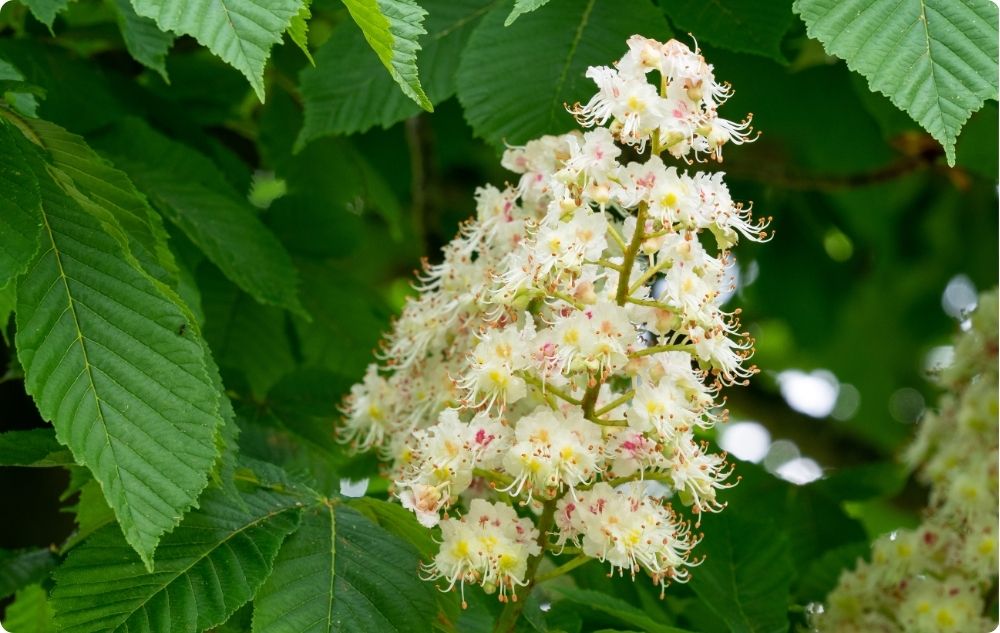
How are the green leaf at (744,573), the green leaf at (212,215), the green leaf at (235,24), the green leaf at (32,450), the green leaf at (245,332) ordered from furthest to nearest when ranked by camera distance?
the green leaf at (245,332)
the green leaf at (212,215)
the green leaf at (744,573)
the green leaf at (32,450)
the green leaf at (235,24)

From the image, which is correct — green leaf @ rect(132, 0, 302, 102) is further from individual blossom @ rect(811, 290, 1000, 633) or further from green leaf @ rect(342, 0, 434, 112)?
individual blossom @ rect(811, 290, 1000, 633)

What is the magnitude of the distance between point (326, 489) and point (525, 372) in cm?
96

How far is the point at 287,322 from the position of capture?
134 inches

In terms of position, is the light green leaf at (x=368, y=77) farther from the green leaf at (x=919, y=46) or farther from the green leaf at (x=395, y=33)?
the green leaf at (x=919, y=46)

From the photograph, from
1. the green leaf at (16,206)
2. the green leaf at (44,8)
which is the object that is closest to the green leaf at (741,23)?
the green leaf at (44,8)

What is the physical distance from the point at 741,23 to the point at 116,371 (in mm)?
1428

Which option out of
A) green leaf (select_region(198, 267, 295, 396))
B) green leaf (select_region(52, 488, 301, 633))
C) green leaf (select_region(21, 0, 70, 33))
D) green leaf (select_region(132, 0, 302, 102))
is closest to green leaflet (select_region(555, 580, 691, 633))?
green leaf (select_region(52, 488, 301, 633))

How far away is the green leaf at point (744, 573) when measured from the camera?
7.98ft

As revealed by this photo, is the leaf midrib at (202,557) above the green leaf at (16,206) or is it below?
below

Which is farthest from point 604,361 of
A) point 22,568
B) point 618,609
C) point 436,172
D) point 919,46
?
point 436,172

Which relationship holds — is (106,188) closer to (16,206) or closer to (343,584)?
(16,206)

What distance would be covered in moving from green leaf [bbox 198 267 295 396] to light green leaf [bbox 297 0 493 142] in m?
0.60

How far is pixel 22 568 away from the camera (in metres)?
2.66

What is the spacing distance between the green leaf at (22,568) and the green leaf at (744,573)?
1348 millimetres
